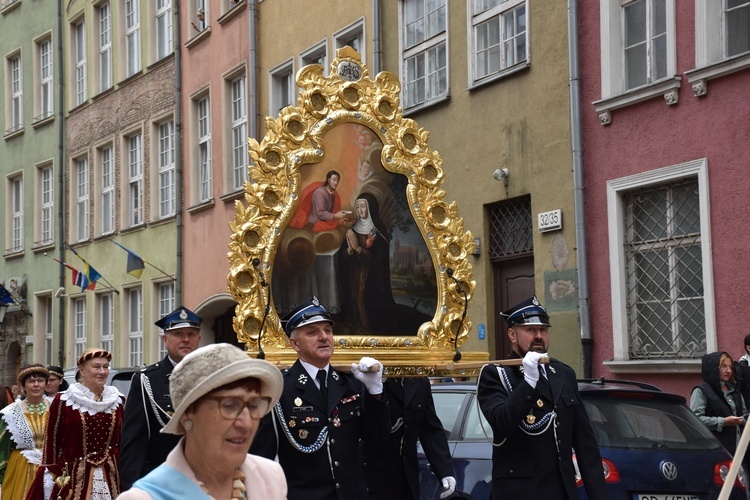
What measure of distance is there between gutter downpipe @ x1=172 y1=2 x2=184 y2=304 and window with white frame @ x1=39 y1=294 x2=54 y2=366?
803cm

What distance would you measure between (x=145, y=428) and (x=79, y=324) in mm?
25372

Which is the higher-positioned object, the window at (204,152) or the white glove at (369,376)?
the window at (204,152)

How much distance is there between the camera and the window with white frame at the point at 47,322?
Result: 1339 inches

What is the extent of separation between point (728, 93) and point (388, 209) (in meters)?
6.42

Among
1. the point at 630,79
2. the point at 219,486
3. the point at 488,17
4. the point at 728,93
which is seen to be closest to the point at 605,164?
the point at 630,79

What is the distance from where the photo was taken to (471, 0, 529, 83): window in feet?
55.5

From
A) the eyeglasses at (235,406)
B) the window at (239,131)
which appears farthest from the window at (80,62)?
the eyeglasses at (235,406)

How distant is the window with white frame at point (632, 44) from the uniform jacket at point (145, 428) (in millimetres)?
8325

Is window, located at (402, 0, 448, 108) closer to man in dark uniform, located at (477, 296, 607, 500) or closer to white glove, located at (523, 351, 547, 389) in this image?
man in dark uniform, located at (477, 296, 607, 500)

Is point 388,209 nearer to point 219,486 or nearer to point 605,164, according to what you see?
point 219,486

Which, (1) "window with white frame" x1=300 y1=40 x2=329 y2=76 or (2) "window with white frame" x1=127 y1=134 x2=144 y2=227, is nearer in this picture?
(1) "window with white frame" x1=300 y1=40 x2=329 y2=76

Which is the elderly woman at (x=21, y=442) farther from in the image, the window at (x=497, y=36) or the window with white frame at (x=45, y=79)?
the window with white frame at (x=45, y=79)

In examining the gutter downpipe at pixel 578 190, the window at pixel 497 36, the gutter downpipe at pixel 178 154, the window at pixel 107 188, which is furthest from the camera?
the window at pixel 107 188

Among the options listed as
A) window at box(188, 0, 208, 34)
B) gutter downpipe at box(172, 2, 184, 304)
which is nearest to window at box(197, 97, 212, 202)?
gutter downpipe at box(172, 2, 184, 304)
